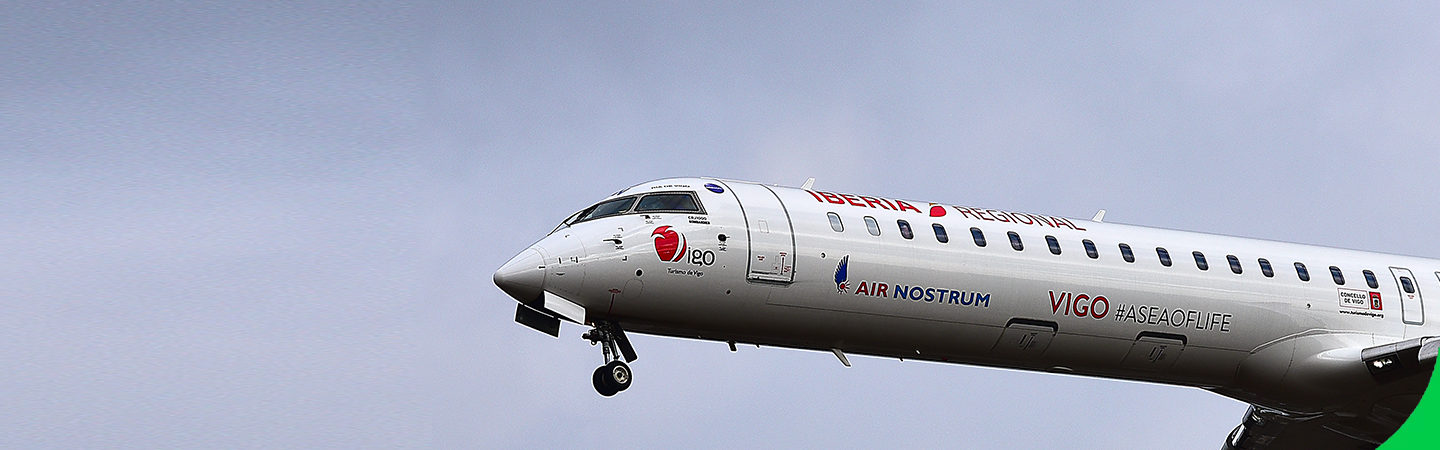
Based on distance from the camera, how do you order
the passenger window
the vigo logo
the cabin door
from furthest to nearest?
1. the cabin door
2. the passenger window
3. the vigo logo

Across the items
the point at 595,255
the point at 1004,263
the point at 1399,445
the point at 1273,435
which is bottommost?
the point at 1273,435

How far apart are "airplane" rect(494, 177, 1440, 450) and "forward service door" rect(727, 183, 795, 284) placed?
0.8 inches

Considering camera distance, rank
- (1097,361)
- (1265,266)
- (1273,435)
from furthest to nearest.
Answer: (1273,435), (1265,266), (1097,361)

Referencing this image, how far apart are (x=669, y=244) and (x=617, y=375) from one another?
1.88 metres

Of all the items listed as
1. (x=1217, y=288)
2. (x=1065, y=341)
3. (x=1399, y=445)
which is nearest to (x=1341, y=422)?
(x=1217, y=288)

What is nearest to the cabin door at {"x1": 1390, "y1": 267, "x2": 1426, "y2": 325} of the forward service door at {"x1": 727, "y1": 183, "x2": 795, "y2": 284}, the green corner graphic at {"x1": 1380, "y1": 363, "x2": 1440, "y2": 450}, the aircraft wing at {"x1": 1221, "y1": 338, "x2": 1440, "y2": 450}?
the aircraft wing at {"x1": 1221, "y1": 338, "x2": 1440, "y2": 450}

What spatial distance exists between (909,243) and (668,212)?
359 cm

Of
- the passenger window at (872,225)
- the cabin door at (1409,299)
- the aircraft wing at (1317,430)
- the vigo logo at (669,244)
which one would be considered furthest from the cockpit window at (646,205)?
the cabin door at (1409,299)

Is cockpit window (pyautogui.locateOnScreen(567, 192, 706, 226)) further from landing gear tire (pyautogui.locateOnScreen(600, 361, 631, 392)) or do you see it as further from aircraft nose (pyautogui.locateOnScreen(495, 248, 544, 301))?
Result: landing gear tire (pyautogui.locateOnScreen(600, 361, 631, 392))

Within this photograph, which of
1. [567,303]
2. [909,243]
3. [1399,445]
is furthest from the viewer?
[909,243]

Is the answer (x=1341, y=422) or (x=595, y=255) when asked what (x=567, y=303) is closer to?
(x=595, y=255)

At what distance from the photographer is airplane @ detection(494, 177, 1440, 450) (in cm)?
2023

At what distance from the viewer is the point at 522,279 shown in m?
19.6

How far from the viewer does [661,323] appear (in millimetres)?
20609
